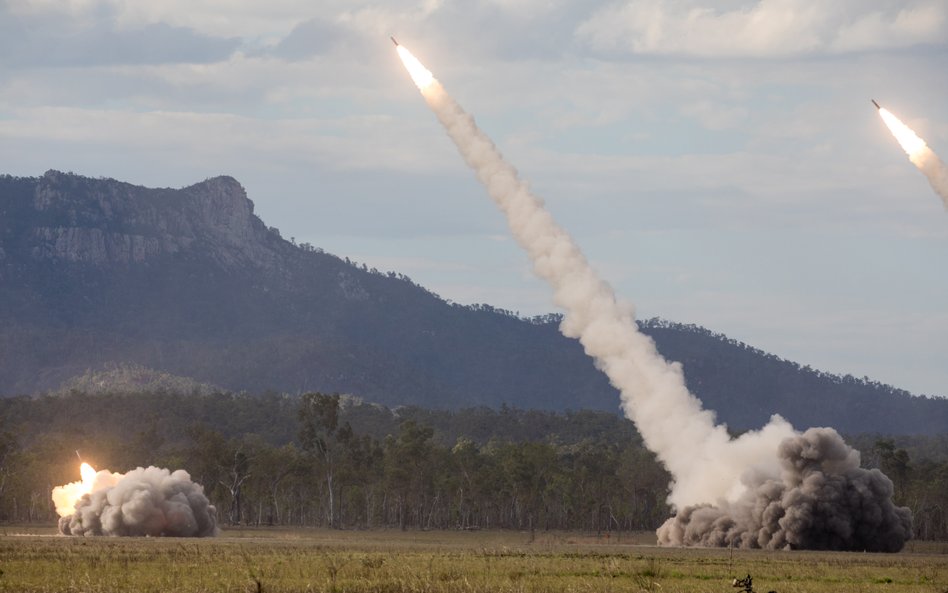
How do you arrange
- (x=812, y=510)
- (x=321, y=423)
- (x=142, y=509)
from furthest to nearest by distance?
(x=321, y=423) < (x=142, y=509) < (x=812, y=510)

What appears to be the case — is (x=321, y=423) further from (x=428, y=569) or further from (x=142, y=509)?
(x=428, y=569)

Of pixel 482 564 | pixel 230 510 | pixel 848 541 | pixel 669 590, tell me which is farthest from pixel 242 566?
pixel 230 510

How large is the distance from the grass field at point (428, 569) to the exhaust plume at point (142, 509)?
37.9 ft

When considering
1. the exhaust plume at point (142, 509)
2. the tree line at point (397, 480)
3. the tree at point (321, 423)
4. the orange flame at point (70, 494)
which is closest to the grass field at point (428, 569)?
the exhaust plume at point (142, 509)

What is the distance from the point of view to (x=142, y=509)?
81188 mm

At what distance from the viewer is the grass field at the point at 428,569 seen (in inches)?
1736

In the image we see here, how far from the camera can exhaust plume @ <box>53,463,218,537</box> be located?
8144cm

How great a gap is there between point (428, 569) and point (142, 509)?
34.6 m

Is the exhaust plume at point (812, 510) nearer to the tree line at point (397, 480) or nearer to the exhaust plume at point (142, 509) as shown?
the exhaust plume at point (142, 509)

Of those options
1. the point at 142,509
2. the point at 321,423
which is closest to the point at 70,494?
the point at 142,509

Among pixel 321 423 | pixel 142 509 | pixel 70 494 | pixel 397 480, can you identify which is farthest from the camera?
pixel 321 423

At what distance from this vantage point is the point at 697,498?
8262 cm

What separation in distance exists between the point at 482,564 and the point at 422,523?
3215 inches

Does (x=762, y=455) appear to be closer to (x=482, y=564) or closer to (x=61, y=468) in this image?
(x=482, y=564)
